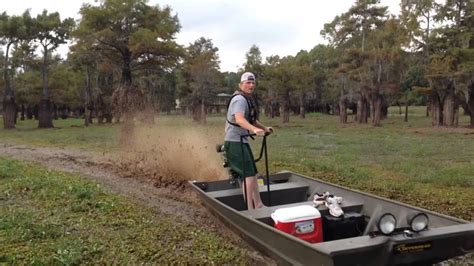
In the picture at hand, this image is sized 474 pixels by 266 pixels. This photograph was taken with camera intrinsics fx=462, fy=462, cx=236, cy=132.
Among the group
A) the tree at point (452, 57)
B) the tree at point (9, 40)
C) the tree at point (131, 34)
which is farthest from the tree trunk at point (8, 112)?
the tree at point (452, 57)

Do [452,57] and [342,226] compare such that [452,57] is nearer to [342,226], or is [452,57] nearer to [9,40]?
[342,226]

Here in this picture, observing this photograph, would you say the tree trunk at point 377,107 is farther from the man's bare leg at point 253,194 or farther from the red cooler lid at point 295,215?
the red cooler lid at point 295,215

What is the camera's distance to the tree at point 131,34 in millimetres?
26031

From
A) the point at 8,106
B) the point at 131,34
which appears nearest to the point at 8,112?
the point at 8,106

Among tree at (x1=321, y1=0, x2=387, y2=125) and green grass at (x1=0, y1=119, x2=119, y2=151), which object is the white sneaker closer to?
green grass at (x1=0, y1=119, x2=119, y2=151)

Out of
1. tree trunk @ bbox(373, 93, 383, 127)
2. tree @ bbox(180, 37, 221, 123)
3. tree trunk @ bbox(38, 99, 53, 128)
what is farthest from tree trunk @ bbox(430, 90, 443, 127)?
tree trunk @ bbox(38, 99, 53, 128)

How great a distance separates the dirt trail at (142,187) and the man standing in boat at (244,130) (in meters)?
0.67

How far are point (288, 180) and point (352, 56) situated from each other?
33.4 metres

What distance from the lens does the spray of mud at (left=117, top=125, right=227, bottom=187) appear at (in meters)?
10.6

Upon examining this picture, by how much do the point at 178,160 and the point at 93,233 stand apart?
4.57m

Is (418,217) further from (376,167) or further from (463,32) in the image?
(463,32)

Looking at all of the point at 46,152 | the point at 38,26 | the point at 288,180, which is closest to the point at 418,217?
the point at 288,180

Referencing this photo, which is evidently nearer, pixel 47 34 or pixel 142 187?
pixel 142 187

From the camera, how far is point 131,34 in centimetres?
2666
